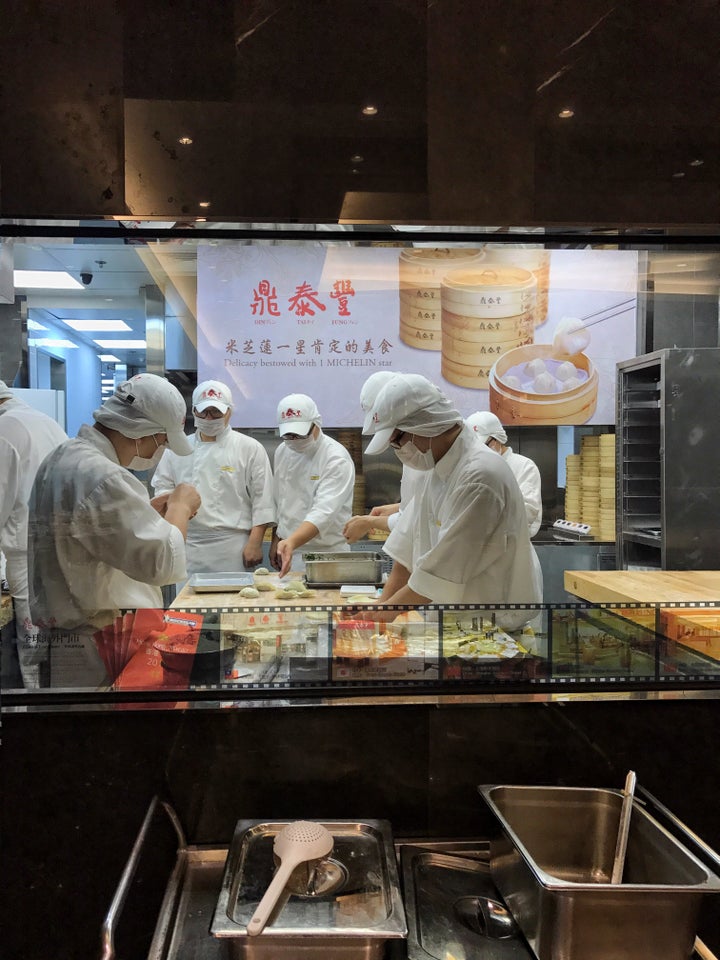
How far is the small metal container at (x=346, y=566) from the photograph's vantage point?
56.1 inches

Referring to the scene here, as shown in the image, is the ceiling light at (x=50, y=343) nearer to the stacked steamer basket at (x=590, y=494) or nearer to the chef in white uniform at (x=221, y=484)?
the chef in white uniform at (x=221, y=484)

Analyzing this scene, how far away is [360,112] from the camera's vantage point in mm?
1298

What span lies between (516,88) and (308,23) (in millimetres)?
404

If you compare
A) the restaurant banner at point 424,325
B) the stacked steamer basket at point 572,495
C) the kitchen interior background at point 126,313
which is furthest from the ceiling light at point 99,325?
the stacked steamer basket at point 572,495

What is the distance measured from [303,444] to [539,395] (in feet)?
1.65

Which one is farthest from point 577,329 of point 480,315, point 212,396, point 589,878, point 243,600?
point 589,878

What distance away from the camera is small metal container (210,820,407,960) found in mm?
961

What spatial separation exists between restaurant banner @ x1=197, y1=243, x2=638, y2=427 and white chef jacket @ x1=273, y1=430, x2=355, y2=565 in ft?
0.22

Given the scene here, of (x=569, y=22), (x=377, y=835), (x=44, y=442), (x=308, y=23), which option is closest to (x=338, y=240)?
(x=308, y=23)

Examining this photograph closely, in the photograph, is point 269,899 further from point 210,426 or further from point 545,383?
point 545,383

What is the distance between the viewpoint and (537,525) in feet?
4.64

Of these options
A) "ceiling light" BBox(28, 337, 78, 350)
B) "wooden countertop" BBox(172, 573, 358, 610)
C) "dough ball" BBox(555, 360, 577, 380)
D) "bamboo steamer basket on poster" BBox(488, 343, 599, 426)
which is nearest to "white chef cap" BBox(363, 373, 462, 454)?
"bamboo steamer basket on poster" BBox(488, 343, 599, 426)

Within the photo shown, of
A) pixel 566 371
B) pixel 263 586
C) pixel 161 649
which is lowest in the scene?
pixel 161 649

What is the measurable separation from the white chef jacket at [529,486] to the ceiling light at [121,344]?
30.5 inches
